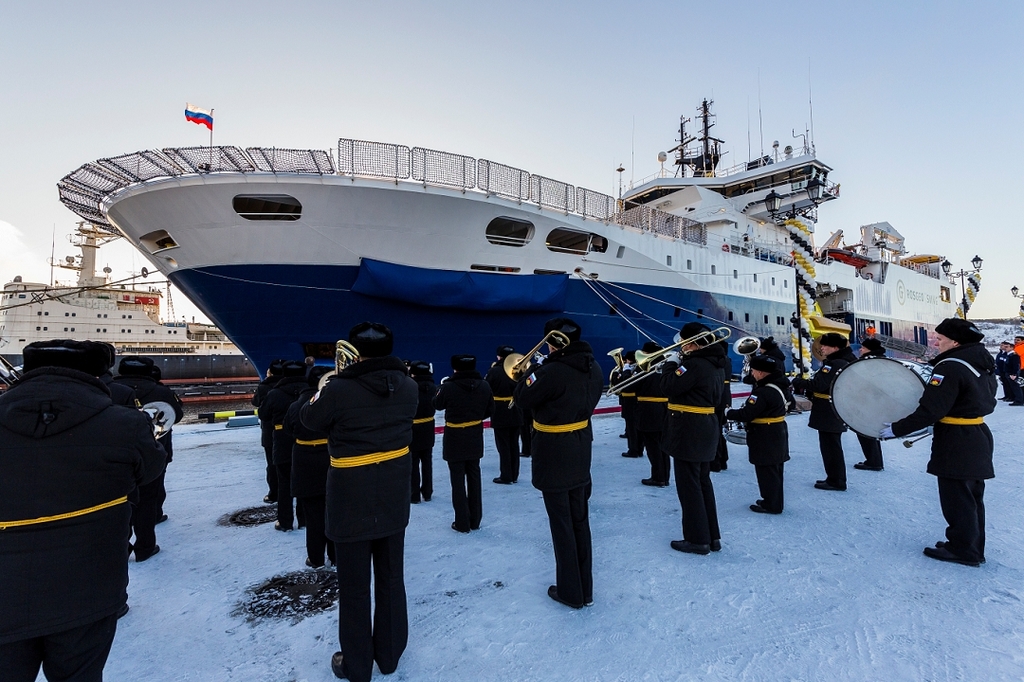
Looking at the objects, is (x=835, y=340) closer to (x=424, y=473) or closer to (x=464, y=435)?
(x=464, y=435)

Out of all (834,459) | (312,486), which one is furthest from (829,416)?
(312,486)

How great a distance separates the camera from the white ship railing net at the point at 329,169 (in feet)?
33.8

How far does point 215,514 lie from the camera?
4.83 meters

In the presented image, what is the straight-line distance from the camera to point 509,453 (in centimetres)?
593

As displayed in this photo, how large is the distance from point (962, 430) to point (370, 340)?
4.11m

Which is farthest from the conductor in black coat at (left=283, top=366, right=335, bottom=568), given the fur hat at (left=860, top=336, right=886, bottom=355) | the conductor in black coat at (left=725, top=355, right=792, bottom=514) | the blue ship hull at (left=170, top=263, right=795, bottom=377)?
the blue ship hull at (left=170, top=263, right=795, bottom=377)

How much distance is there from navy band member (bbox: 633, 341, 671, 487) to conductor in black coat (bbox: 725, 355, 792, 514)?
3.58ft

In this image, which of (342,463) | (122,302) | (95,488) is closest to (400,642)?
(342,463)

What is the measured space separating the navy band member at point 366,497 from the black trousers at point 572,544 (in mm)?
988

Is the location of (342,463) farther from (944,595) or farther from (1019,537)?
(1019,537)

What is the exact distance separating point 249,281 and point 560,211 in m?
8.38

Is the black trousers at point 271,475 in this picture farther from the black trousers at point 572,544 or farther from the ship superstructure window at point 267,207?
the ship superstructure window at point 267,207

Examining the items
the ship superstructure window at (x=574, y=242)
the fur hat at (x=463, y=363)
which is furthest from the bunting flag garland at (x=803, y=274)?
the fur hat at (x=463, y=363)

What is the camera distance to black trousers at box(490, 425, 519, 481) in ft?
19.4
